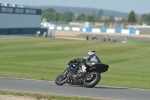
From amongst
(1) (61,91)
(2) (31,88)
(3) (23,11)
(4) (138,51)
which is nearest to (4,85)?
(2) (31,88)

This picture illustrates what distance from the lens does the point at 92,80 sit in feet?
55.9

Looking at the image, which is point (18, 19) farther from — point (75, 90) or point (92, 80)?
point (75, 90)

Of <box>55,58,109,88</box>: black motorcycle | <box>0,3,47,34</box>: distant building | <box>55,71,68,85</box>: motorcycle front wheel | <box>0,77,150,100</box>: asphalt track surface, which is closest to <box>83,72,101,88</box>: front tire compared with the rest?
<box>55,58,109,88</box>: black motorcycle

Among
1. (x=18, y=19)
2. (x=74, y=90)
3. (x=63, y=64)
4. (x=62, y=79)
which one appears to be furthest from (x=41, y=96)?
(x=18, y=19)

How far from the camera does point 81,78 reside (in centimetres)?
Result: 1730

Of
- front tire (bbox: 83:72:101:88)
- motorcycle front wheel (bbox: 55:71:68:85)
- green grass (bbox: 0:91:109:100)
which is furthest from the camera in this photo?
motorcycle front wheel (bbox: 55:71:68:85)

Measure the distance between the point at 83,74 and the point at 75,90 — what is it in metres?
1.01

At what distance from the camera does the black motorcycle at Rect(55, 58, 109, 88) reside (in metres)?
16.9

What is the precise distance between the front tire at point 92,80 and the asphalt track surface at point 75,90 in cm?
18

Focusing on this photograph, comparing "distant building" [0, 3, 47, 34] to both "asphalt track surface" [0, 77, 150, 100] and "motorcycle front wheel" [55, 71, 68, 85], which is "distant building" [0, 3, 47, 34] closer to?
"asphalt track surface" [0, 77, 150, 100]

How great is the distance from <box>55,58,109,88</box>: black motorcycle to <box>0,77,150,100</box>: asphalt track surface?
0.71 ft

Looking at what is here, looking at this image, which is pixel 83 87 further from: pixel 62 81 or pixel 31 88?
pixel 31 88

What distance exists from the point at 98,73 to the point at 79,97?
2594 mm

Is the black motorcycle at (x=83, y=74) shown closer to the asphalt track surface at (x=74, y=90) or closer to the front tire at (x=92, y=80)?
the front tire at (x=92, y=80)
